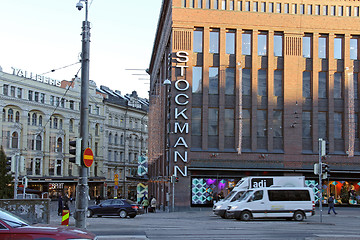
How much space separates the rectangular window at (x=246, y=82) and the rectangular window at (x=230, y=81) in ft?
2.89

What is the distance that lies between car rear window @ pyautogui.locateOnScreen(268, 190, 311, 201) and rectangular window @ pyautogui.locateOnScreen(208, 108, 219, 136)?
14.2 meters

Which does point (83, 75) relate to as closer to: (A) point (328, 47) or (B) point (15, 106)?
(A) point (328, 47)

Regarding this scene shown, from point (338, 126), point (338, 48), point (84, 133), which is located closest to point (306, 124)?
point (338, 126)

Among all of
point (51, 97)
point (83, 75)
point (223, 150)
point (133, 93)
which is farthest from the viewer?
point (133, 93)

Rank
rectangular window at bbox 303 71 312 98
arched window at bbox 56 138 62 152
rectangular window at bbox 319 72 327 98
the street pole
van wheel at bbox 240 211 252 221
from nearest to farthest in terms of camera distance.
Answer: the street pole < van wheel at bbox 240 211 252 221 < rectangular window at bbox 303 71 312 98 < rectangular window at bbox 319 72 327 98 < arched window at bbox 56 138 62 152

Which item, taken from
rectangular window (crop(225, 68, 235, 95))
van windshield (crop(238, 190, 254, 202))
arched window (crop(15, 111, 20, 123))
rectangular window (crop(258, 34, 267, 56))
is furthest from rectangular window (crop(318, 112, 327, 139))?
arched window (crop(15, 111, 20, 123))

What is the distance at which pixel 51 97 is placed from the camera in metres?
76.0

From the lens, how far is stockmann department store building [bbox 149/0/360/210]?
43375 mm

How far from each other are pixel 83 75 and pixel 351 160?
113ft

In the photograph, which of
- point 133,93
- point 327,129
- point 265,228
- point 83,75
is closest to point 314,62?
point 327,129

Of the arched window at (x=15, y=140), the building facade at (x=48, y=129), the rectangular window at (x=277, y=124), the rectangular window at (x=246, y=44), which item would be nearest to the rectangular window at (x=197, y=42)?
the rectangular window at (x=246, y=44)

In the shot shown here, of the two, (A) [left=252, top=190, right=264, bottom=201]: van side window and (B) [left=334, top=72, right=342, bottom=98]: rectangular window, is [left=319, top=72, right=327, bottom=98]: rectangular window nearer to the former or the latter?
(B) [left=334, top=72, right=342, bottom=98]: rectangular window

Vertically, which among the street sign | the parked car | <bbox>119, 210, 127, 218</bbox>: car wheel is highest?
the street sign

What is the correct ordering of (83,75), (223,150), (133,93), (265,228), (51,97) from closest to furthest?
(83,75)
(265,228)
(223,150)
(51,97)
(133,93)
